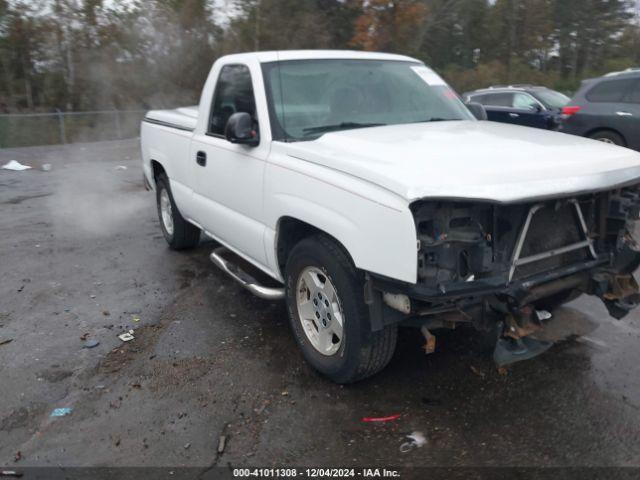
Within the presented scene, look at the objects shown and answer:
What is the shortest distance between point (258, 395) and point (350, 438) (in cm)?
74

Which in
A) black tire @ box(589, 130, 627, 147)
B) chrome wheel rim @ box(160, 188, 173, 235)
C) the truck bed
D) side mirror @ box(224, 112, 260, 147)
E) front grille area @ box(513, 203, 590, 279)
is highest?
side mirror @ box(224, 112, 260, 147)

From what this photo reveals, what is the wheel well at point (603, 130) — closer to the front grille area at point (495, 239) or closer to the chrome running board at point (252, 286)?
the front grille area at point (495, 239)

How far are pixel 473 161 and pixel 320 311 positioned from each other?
4.45ft

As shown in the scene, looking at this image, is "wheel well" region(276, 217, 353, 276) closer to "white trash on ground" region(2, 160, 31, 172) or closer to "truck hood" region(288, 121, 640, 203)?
"truck hood" region(288, 121, 640, 203)

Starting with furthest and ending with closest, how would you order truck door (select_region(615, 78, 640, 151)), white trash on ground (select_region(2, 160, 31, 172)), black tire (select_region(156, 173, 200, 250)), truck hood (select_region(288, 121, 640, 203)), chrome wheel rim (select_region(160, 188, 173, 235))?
white trash on ground (select_region(2, 160, 31, 172))
truck door (select_region(615, 78, 640, 151))
chrome wheel rim (select_region(160, 188, 173, 235))
black tire (select_region(156, 173, 200, 250))
truck hood (select_region(288, 121, 640, 203))

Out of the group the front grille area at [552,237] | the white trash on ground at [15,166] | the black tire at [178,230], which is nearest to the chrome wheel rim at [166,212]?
the black tire at [178,230]


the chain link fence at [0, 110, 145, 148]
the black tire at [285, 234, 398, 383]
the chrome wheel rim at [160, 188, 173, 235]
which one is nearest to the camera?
the black tire at [285, 234, 398, 383]

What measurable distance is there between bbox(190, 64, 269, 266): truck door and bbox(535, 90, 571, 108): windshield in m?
9.77

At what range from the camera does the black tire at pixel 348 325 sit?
3375 millimetres

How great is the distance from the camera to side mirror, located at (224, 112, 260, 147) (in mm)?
4105

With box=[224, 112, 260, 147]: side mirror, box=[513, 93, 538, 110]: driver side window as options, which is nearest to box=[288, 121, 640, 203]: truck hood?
box=[224, 112, 260, 147]: side mirror

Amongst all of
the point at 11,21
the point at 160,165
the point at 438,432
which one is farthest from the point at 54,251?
the point at 11,21

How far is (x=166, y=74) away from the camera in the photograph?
2788 cm

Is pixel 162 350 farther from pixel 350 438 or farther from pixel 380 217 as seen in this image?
pixel 380 217
